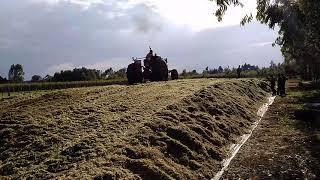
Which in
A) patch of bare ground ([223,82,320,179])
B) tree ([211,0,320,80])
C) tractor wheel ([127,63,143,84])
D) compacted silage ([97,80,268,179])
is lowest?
patch of bare ground ([223,82,320,179])

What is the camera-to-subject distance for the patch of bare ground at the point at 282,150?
13477 millimetres

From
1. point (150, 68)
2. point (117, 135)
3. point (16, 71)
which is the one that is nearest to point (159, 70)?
point (150, 68)

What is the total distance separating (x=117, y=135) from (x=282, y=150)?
6.02 m

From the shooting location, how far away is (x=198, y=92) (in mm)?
22703

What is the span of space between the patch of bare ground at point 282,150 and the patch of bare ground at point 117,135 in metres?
0.79

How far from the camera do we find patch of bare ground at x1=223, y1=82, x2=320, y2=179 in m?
13.5

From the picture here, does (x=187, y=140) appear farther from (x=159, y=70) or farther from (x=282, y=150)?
(x=159, y=70)

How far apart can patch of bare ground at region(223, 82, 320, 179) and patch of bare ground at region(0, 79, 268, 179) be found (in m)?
0.79

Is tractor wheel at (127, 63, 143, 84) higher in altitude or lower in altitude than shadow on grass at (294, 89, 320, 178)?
higher

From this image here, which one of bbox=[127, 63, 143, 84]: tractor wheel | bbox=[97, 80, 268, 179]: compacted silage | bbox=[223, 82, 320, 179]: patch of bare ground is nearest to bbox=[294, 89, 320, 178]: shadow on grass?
bbox=[223, 82, 320, 179]: patch of bare ground

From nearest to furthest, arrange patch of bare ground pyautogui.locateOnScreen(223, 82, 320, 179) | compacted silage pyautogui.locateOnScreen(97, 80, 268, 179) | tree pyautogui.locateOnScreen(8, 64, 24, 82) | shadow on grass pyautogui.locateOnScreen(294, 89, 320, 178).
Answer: compacted silage pyautogui.locateOnScreen(97, 80, 268, 179), patch of bare ground pyautogui.locateOnScreen(223, 82, 320, 179), shadow on grass pyautogui.locateOnScreen(294, 89, 320, 178), tree pyautogui.locateOnScreen(8, 64, 24, 82)

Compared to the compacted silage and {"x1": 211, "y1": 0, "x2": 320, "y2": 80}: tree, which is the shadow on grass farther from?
{"x1": 211, "y1": 0, "x2": 320, "y2": 80}: tree

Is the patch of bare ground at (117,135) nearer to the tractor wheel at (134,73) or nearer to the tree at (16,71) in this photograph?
the tractor wheel at (134,73)

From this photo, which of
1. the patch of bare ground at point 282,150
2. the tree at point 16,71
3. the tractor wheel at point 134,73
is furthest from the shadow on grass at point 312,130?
the tree at point 16,71
